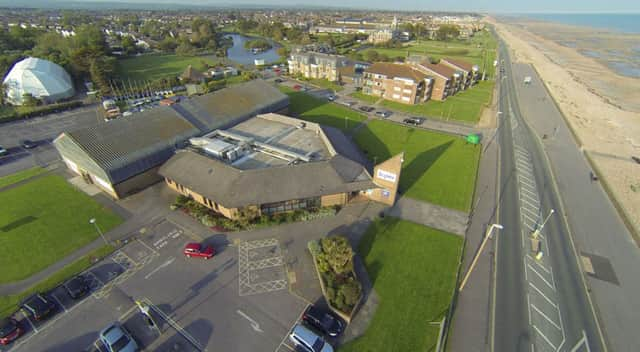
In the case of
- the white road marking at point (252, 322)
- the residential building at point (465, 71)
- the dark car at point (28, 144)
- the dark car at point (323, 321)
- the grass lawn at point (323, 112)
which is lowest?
the white road marking at point (252, 322)

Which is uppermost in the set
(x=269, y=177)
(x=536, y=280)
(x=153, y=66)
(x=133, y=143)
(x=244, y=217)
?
(x=153, y=66)

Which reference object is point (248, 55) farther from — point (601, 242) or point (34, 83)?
point (601, 242)

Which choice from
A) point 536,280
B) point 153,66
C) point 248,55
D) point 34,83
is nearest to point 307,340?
point 536,280

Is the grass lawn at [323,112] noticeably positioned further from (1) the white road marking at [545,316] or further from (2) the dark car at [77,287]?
(2) the dark car at [77,287]

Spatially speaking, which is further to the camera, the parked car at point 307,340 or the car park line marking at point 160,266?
the car park line marking at point 160,266

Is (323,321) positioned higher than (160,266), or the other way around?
(323,321)

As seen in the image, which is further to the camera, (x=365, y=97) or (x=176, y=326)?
(x=365, y=97)

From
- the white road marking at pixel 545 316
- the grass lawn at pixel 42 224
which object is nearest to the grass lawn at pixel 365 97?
the white road marking at pixel 545 316
